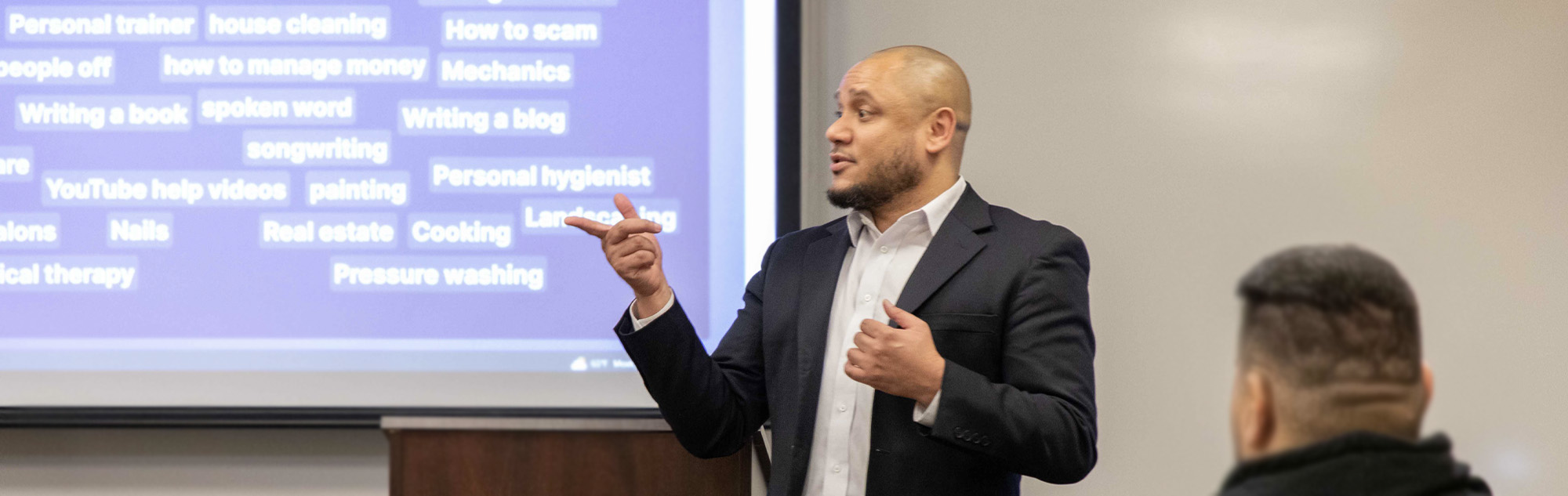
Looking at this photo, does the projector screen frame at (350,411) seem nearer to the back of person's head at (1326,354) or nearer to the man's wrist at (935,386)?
the man's wrist at (935,386)

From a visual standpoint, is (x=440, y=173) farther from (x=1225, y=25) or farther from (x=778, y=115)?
(x=1225, y=25)

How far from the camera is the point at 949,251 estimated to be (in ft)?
4.67

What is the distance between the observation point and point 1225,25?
7.79 ft

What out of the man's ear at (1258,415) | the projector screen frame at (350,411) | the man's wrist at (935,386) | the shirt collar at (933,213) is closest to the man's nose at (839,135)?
the shirt collar at (933,213)

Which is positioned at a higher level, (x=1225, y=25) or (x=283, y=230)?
(x=1225, y=25)

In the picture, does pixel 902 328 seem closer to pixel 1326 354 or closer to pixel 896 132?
pixel 896 132

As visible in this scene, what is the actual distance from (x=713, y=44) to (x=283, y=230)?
0.99 metres

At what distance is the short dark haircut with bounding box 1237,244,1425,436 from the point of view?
1.97 feet

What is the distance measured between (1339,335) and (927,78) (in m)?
0.93

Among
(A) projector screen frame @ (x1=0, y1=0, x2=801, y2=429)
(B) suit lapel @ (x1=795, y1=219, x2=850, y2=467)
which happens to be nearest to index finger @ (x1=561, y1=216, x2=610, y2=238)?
(B) suit lapel @ (x1=795, y1=219, x2=850, y2=467)

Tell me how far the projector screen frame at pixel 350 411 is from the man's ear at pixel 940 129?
822 mm

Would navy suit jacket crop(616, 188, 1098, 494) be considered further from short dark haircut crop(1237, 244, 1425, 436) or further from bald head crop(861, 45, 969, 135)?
short dark haircut crop(1237, 244, 1425, 436)

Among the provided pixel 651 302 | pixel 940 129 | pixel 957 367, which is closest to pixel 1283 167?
pixel 940 129

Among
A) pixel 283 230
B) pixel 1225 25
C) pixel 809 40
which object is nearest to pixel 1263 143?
pixel 1225 25
